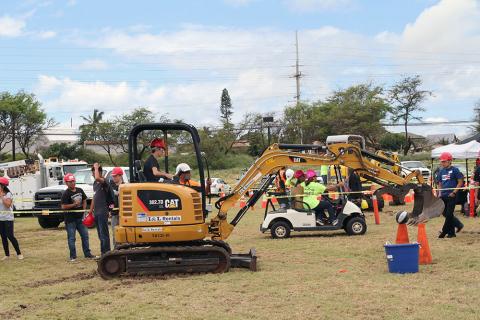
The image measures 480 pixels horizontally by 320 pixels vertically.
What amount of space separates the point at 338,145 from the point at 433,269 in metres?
2.79

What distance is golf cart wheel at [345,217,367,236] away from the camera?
15.1 m

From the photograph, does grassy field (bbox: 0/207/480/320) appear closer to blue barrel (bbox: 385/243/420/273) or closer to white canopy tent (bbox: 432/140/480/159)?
blue barrel (bbox: 385/243/420/273)

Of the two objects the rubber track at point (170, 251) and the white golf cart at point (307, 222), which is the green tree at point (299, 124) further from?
the rubber track at point (170, 251)

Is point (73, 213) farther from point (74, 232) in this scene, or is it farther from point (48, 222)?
point (48, 222)

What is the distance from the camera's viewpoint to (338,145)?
36.9ft

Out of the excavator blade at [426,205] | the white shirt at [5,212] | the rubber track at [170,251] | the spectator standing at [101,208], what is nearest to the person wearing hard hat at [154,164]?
the rubber track at [170,251]

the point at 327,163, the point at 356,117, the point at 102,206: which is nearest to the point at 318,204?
the point at 327,163

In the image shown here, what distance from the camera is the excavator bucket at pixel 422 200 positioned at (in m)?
11.1

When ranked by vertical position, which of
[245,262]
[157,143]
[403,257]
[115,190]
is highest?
[157,143]

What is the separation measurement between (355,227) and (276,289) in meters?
6.93

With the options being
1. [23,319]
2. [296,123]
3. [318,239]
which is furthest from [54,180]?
[296,123]

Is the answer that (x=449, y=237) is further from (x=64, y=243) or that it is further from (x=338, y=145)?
(x=64, y=243)

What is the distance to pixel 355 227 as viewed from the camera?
15.2m

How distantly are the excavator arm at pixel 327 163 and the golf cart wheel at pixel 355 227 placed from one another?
3781 mm
